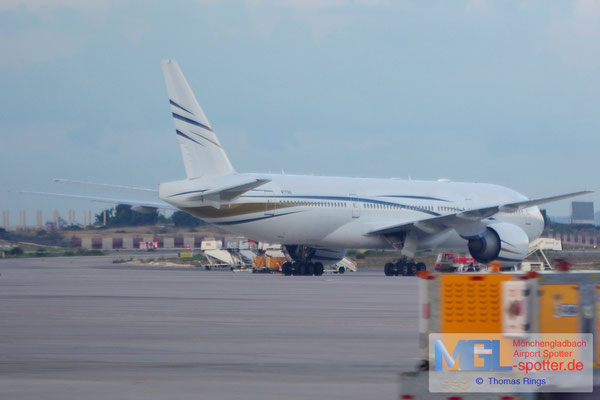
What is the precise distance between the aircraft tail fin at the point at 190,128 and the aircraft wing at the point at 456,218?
8185 millimetres

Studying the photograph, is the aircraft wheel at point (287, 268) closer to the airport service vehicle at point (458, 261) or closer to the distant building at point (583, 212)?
the airport service vehicle at point (458, 261)

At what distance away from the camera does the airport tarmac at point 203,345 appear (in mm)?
9453

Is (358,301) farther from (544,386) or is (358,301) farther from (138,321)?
(544,386)

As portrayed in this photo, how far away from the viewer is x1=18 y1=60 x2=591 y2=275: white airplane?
35.0 meters

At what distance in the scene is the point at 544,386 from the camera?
760cm

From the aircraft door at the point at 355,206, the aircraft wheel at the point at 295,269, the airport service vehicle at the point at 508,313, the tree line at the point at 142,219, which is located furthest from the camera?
the tree line at the point at 142,219

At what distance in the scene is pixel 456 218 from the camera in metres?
38.6

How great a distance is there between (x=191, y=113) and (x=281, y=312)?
696 inches

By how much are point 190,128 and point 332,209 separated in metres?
7.01

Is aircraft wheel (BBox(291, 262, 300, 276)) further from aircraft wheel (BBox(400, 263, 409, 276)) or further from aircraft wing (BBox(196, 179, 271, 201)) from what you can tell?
aircraft wing (BBox(196, 179, 271, 201))

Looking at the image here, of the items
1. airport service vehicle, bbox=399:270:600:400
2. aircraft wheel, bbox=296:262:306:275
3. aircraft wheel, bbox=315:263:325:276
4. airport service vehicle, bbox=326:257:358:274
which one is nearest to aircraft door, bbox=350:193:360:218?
aircraft wheel, bbox=315:263:325:276

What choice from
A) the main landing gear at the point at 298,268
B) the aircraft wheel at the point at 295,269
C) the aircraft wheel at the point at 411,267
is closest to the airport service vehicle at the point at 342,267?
the main landing gear at the point at 298,268

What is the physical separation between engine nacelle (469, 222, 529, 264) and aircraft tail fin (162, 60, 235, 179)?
39.1 feet

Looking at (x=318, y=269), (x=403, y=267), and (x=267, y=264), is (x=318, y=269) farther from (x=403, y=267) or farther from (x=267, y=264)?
(x=267, y=264)
